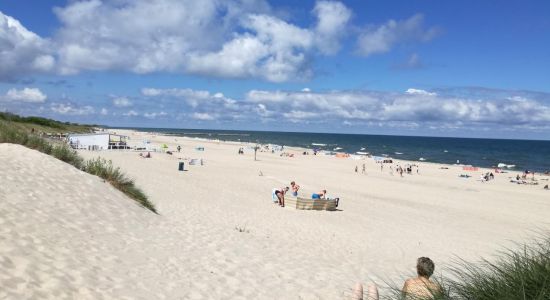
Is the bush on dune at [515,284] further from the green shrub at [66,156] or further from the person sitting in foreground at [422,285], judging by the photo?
the green shrub at [66,156]

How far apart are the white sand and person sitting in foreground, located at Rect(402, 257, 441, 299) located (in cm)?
264

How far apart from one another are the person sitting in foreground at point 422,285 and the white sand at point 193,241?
8.67 feet

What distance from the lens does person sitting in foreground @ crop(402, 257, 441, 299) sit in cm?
373

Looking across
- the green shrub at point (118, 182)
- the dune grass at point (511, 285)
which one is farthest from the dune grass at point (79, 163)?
the dune grass at point (511, 285)

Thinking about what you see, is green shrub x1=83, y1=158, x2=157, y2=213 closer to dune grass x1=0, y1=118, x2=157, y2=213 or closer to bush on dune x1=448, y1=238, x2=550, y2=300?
dune grass x1=0, y1=118, x2=157, y2=213

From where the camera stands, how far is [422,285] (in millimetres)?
4672

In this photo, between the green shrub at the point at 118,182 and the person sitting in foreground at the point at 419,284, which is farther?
the green shrub at the point at 118,182

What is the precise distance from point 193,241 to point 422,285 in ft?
20.2

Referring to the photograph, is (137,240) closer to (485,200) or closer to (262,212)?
(262,212)

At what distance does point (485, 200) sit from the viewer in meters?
27.5

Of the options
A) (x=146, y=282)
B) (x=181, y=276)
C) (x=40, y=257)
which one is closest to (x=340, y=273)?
(x=181, y=276)

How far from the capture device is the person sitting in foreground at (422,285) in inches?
147

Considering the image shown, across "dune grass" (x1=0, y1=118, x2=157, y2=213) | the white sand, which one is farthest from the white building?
"dune grass" (x1=0, y1=118, x2=157, y2=213)

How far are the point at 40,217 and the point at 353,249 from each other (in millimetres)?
7431
